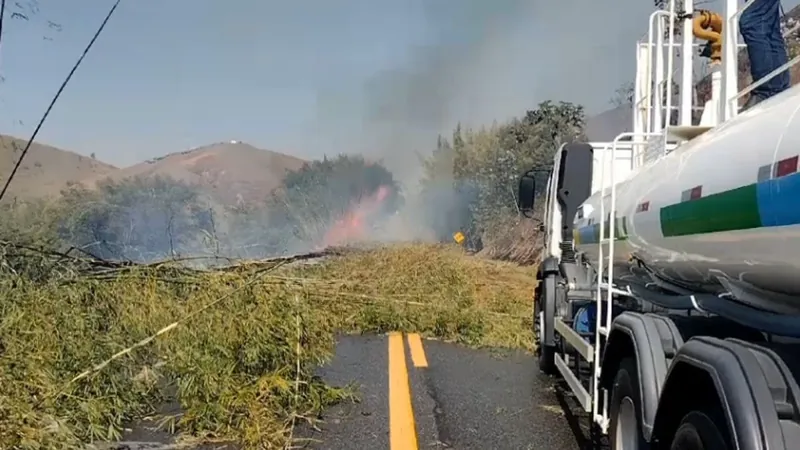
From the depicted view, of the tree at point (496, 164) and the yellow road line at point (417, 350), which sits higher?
the tree at point (496, 164)

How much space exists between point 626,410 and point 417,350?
647 centimetres

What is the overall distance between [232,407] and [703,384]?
4228mm

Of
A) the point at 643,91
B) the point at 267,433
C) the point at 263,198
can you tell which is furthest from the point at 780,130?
the point at 263,198

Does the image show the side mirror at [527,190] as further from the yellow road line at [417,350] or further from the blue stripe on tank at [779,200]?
the blue stripe on tank at [779,200]

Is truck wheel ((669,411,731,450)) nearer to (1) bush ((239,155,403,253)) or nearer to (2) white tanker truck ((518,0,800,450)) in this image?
(2) white tanker truck ((518,0,800,450))

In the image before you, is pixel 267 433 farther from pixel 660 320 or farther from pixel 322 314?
pixel 660 320

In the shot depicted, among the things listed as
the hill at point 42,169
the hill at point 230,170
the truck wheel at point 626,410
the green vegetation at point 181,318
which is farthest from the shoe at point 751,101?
→ the hill at point 230,170

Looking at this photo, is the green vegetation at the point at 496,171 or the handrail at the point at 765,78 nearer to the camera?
the handrail at the point at 765,78

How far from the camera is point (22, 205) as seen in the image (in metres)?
9.01

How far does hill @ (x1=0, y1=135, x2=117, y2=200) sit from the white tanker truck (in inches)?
187

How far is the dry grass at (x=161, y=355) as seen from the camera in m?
5.64

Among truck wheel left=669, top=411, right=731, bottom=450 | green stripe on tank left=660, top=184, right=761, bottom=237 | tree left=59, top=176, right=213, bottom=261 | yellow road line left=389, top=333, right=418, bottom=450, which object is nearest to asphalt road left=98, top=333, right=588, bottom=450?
yellow road line left=389, top=333, right=418, bottom=450

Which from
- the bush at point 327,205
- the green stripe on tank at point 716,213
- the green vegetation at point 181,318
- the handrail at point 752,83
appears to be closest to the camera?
the green stripe on tank at point 716,213

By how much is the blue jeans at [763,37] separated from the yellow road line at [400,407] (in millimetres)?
3782
